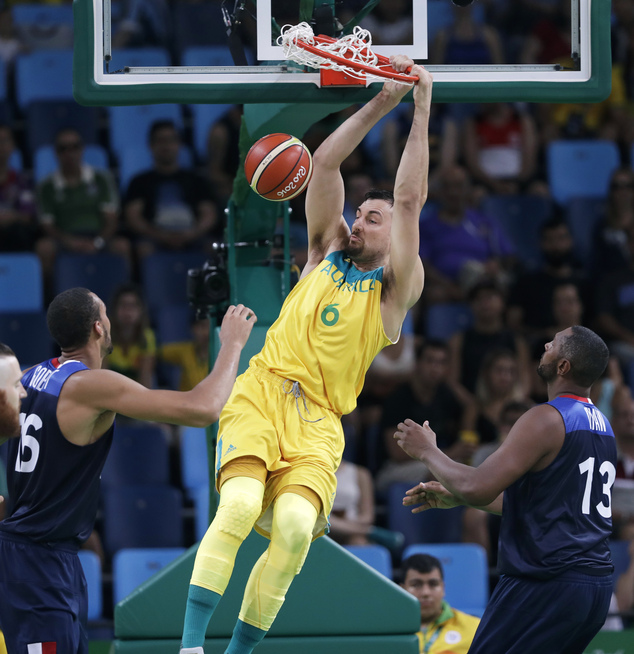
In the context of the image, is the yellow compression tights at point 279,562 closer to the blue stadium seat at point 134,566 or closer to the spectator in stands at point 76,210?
the blue stadium seat at point 134,566

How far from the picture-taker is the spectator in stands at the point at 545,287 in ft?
34.5

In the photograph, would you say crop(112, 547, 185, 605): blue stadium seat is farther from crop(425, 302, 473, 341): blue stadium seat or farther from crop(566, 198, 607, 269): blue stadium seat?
crop(566, 198, 607, 269): blue stadium seat

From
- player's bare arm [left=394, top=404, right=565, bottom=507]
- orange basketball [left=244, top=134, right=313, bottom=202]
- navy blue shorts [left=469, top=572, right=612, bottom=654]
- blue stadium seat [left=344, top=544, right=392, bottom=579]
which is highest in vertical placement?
orange basketball [left=244, top=134, right=313, bottom=202]

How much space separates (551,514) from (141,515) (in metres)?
4.59

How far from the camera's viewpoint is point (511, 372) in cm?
966

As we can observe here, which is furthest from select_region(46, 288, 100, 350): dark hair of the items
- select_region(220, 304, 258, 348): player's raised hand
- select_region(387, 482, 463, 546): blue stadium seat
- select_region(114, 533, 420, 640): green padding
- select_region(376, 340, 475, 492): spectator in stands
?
select_region(376, 340, 475, 492): spectator in stands

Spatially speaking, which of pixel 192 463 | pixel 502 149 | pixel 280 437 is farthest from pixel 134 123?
pixel 280 437

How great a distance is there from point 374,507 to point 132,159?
436 centimetres

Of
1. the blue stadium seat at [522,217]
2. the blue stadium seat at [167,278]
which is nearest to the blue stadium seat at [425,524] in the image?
the blue stadium seat at [167,278]

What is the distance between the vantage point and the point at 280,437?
17.7 ft

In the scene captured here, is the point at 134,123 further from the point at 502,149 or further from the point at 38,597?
the point at 38,597

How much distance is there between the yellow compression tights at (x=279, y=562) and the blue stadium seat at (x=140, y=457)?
4.32m

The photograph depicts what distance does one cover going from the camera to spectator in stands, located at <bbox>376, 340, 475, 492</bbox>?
30.6 feet

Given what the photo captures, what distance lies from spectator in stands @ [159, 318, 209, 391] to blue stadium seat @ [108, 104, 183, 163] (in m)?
2.73
